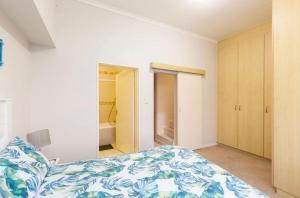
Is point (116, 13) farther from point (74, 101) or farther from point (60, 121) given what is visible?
point (60, 121)

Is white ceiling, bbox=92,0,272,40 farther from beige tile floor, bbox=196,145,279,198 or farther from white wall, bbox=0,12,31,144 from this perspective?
beige tile floor, bbox=196,145,279,198

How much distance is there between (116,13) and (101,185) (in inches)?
109

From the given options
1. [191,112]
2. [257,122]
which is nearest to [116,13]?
[191,112]

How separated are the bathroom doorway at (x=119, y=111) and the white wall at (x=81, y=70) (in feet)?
0.56

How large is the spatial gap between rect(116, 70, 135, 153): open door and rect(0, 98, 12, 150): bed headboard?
1927mm

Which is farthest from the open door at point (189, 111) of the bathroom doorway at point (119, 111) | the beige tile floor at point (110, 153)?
the beige tile floor at point (110, 153)

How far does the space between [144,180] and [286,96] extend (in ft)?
6.67

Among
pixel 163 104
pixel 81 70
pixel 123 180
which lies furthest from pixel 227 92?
pixel 123 180

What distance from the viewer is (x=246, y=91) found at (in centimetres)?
347

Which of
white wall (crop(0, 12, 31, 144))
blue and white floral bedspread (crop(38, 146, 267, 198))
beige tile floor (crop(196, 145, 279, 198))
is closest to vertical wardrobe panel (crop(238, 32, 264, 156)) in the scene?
beige tile floor (crop(196, 145, 279, 198))

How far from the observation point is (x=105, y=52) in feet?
8.89

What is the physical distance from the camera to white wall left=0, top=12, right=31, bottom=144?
144 centimetres

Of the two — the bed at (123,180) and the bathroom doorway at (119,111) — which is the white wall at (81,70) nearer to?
the bathroom doorway at (119,111)

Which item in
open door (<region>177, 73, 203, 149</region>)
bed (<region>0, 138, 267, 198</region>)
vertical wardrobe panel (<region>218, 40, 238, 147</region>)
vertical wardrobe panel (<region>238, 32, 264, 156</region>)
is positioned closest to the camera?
bed (<region>0, 138, 267, 198</region>)
